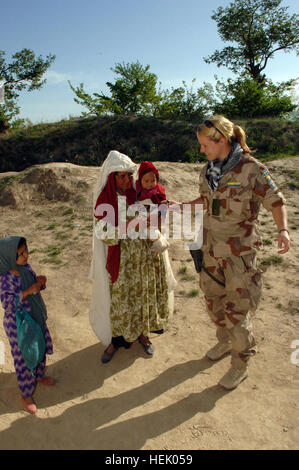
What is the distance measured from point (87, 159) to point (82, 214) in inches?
279

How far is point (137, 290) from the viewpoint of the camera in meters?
3.24

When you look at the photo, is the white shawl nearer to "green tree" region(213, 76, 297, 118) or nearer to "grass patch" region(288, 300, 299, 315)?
"grass patch" region(288, 300, 299, 315)

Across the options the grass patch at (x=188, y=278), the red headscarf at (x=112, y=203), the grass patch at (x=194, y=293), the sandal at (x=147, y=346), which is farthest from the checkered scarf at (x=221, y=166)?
the grass patch at (x=188, y=278)

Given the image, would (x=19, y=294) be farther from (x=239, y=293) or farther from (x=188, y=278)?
(x=188, y=278)

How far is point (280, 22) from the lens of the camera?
72.1ft

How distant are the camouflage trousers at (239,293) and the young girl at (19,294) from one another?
1469mm

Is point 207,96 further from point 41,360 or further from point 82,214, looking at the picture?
point 41,360

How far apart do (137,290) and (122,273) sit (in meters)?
0.22

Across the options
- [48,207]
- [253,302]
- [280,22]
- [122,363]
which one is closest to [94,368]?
[122,363]

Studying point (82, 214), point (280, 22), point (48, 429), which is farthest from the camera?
point (280, 22)

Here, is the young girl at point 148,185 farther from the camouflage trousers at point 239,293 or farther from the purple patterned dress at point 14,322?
the purple patterned dress at point 14,322

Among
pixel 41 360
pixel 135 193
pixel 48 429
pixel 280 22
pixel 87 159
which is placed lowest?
pixel 48 429

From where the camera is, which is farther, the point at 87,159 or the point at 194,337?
the point at 87,159

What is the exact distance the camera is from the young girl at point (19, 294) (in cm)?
272
